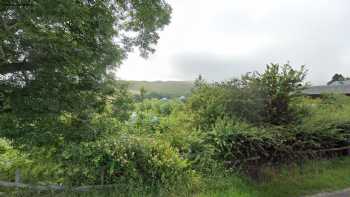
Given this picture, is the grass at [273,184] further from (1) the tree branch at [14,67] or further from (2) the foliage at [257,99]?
(1) the tree branch at [14,67]

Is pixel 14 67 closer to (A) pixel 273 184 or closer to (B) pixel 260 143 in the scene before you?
(B) pixel 260 143

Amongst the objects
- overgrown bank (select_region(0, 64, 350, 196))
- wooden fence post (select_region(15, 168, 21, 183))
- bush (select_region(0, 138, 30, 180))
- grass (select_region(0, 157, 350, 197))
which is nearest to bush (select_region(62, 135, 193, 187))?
overgrown bank (select_region(0, 64, 350, 196))

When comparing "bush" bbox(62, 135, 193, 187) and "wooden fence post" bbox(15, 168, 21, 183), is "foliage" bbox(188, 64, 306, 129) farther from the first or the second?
"wooden fence post" bbox(15, 168, 21, 183)

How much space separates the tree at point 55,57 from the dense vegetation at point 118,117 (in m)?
0.01

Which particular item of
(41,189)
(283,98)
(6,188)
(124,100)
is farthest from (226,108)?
(6,188)

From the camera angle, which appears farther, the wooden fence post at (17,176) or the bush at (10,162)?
the bush at (10,162)

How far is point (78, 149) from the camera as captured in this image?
4668mm

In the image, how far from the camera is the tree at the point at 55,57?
3187 mm

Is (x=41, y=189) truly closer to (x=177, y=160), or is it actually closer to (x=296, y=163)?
(x=177, y=160)

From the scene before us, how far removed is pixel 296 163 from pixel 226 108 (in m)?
2.04

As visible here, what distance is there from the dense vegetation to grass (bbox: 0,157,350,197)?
0.08m

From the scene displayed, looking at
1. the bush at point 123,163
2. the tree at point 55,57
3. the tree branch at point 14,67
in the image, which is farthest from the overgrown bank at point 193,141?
the tree branch at point 14,67

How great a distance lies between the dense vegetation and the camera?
3539mm

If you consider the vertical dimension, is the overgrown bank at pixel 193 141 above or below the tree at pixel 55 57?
below
